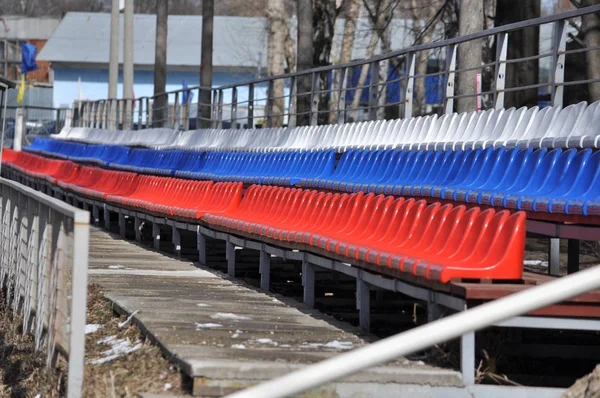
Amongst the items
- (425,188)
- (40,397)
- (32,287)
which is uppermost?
(425,188)

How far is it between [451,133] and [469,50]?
279 cm

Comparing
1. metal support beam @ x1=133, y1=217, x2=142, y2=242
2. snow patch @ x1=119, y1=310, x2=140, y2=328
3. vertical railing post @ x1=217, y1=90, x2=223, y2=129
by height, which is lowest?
snow patch @ x1=119, y1=310, x2=140, y2=328

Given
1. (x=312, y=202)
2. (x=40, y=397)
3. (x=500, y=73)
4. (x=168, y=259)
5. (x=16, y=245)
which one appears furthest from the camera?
(x=168, y=259)

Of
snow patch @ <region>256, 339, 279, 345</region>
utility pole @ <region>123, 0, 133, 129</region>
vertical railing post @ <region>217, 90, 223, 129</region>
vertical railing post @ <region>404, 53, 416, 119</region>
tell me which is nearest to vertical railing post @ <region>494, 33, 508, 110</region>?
vertical railing post @ <region>404, 53, 416, 119</region>

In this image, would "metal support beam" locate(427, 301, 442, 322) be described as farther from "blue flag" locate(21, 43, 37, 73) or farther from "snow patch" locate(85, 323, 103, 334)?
"blue flag" locate(21, 43, 37, 73)

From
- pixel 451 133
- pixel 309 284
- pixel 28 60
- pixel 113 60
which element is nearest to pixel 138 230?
pixel 451 133

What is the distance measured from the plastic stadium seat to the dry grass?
5.57 feet

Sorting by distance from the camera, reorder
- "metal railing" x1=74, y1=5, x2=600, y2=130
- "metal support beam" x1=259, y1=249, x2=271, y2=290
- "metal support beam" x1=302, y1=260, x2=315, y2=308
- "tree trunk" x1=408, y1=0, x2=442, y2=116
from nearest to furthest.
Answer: "metal support beam" x1=302, y1=260, x2=315, y2=308 < "metal support beam" x1=259, y1=249, x2=271, y2=290 < "metal railing" x1=74, y1=5, x2=600, y2=130 < "tree trunk" x1=408, y1=0, x2=442, y2=116

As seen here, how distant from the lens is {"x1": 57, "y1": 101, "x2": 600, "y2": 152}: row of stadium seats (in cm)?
1062

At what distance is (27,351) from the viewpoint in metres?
9.41

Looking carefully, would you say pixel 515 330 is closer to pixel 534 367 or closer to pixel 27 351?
pixel 534 367

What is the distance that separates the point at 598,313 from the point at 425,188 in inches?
179

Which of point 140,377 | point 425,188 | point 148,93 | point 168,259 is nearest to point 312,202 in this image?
point 425,188

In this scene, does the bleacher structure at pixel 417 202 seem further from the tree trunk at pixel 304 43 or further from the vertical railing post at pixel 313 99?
the tree trunk at pixel 304 43
